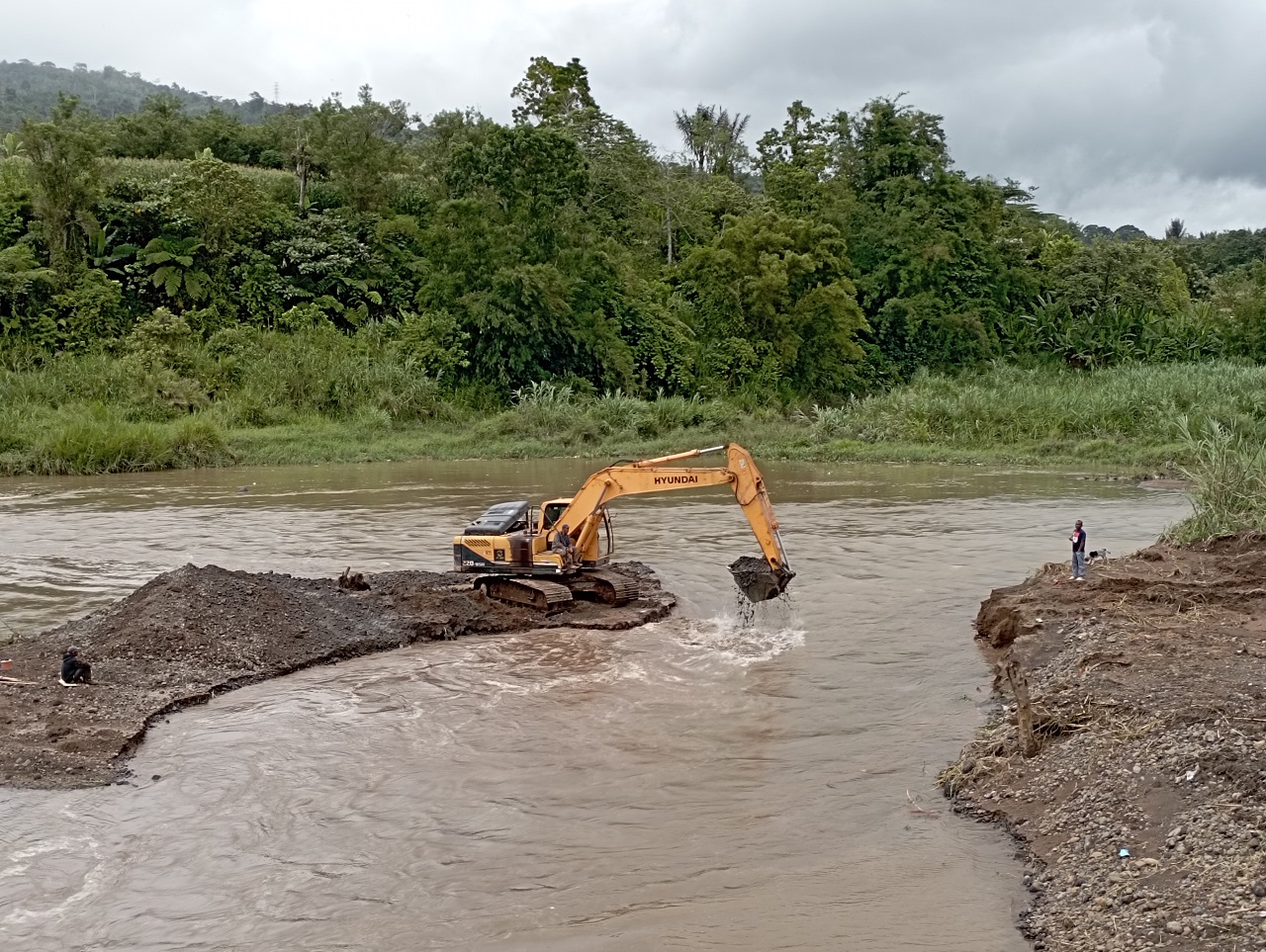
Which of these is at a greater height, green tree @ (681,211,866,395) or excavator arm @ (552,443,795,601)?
green tree @ (681,211,866,395)

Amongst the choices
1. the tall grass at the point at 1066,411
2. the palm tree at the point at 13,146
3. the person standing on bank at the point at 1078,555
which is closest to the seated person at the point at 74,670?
the person standing on bank at the point at 1078,555

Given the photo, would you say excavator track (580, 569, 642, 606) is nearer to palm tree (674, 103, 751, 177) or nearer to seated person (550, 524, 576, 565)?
seated person (550, 524, 576, 565)

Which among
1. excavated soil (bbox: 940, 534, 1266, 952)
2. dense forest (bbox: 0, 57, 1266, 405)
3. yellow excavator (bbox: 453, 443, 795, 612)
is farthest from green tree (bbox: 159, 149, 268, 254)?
excavated soil (bbox: 940, 534, 1266, 952)

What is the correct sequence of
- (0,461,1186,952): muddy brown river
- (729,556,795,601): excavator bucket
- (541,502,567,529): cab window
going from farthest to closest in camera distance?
(541,502,567,529): cab window < (729,556,795,601): excavator bucket < (0,461,1186,952): muddy brown river

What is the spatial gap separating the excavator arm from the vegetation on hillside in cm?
2221

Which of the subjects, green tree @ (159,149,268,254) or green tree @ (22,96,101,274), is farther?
green tree @ (159,149,268,254)

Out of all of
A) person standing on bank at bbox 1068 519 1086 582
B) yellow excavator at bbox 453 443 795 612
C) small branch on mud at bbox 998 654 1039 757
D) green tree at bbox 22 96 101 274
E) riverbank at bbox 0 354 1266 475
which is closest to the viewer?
small branch on mud at bbox 998 654 1039 757

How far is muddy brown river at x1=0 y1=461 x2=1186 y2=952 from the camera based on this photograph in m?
7.52

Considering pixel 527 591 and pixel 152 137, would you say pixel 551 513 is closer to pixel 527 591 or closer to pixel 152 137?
pixel 527 591

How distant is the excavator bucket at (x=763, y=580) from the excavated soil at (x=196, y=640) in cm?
177

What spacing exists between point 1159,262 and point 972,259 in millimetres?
11398

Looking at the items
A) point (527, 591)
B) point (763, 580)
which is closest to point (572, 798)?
point (763, 580)

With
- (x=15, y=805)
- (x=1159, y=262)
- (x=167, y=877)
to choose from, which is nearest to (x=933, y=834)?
(x=167, y=877)

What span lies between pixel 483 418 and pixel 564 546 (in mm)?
27194
